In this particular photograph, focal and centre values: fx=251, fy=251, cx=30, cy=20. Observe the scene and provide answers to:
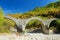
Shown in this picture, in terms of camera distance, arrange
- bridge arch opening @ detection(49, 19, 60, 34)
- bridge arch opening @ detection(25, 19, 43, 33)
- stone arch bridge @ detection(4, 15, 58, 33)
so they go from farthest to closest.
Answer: bridge arch opening @ detection(25, 19, 43, 33)
bridge arch opening @ detection(49, 19, 60, 34)
stone arch bridge @ detection(4, 15, 58, 33)

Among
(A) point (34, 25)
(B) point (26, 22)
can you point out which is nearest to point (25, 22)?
(B) point (26, 22)

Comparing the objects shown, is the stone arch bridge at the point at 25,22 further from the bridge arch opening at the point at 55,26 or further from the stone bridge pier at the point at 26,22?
the bridge arch opening at the point at 55,26

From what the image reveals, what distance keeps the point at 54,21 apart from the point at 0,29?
41.6 feet

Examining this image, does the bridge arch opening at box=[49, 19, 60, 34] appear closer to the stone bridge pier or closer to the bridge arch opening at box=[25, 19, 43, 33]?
the stone bridge pier

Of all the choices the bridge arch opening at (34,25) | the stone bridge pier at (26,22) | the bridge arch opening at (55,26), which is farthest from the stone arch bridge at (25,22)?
the bridge arch opening at (34,25)

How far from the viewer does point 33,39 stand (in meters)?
32.1

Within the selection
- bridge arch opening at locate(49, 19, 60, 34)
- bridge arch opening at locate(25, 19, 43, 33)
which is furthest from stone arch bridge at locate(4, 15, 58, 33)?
bridge arch opening at locate(25, 19, 43, 33)

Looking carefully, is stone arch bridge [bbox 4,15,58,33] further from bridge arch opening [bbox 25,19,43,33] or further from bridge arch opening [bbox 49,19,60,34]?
bridge arch opening [bbox 25,19,43,33]

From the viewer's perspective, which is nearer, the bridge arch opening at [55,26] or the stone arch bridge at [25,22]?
the stone arch bridge at [25,22]

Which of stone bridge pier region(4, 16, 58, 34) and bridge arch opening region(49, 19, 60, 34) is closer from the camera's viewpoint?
stone bridge pier region(4, 16, 58, 34)

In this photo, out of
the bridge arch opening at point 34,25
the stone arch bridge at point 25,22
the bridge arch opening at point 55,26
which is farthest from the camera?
the bridge arch opening at point 34,25

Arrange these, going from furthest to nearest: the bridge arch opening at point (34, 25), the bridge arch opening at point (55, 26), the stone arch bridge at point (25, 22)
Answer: the bridge arch opening at point (34, 25) < the bridge arch opening at point (55, 26) < the stone arch bridge at point (25, 22)

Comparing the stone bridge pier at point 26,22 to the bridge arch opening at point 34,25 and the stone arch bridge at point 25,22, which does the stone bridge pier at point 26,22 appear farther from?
the bridge arch opening at point 34,25

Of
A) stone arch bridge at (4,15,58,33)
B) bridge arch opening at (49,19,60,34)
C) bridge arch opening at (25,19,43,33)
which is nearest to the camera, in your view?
stone arch bridge at (4,15,58,33)
